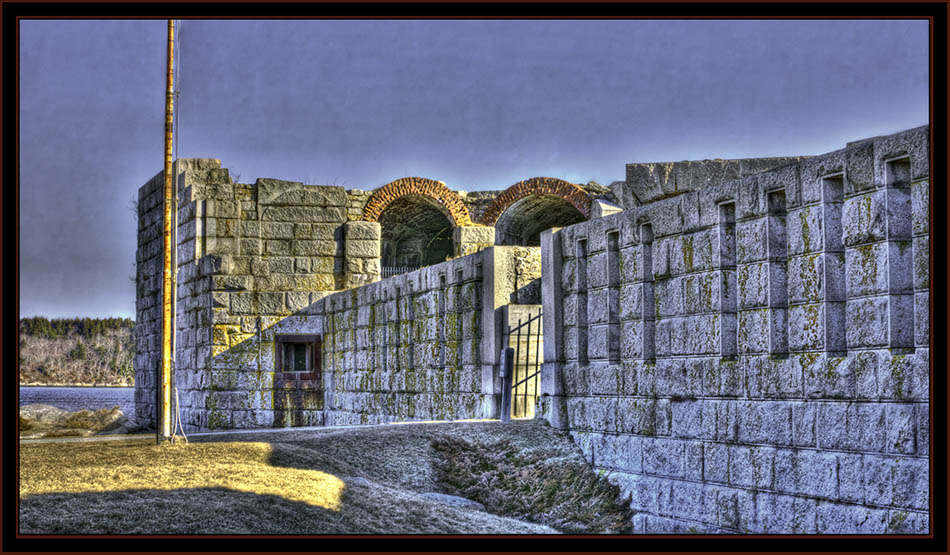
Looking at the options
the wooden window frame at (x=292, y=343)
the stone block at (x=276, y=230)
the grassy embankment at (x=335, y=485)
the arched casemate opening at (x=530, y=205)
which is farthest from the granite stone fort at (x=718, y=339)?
the arched casemate opening at (x=530, y=205)

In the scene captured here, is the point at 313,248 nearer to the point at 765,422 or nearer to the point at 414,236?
the point at 414,236

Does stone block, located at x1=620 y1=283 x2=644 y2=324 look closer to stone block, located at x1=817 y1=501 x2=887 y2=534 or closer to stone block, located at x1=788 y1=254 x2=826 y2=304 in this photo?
stone block, located at x1=788 y1=254 x2=826 y2=304

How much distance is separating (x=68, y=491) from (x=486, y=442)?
4457mm

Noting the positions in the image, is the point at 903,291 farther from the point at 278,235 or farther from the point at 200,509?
the point at 278,235

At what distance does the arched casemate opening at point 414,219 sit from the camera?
22.0 metres

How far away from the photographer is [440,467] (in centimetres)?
1066

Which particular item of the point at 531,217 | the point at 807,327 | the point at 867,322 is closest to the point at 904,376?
the point at 867,322

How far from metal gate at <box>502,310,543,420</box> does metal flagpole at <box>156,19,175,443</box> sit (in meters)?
3.99

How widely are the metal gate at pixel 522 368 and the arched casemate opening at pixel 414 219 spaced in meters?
9.37

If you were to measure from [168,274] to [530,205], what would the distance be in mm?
12486

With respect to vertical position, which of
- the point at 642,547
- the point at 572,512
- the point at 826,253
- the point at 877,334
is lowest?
the point at 572,512

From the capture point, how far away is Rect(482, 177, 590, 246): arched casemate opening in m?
23.4

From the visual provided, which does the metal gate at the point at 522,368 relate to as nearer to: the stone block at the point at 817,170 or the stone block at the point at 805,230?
the stone block at the point at 805,230
